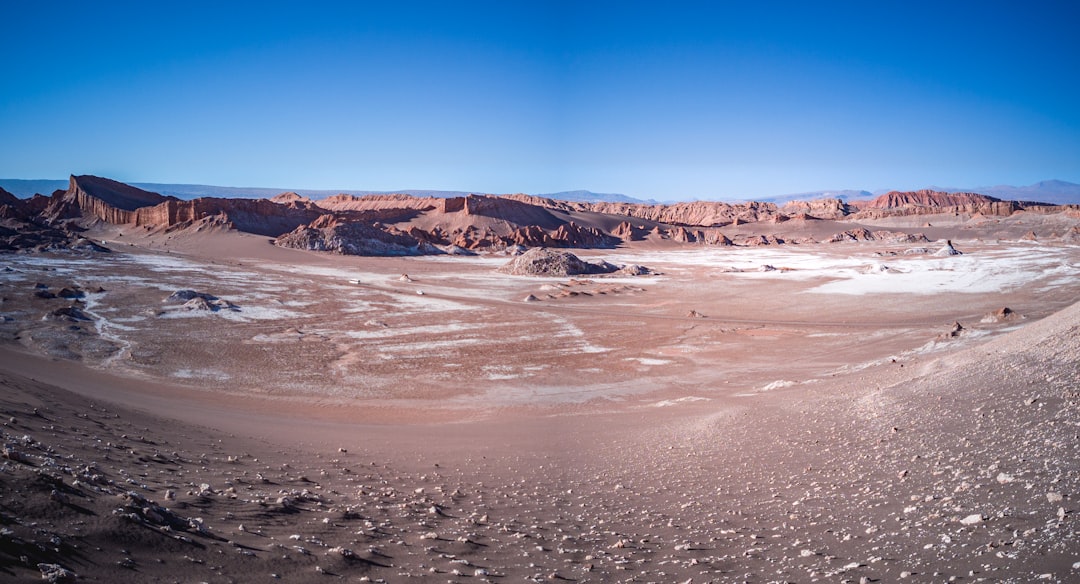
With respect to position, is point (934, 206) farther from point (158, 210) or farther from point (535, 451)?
point (535, 451)

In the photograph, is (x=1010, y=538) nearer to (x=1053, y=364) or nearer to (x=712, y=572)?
(x=712, y=572)

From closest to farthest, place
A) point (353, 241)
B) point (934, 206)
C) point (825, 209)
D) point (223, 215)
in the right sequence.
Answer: point (353, 241) < point (223, 215) < point (934, 206) < point (825, 209)

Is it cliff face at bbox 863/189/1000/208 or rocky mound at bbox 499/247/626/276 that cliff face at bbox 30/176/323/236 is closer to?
rocky mound at bbox 499/247/626/276

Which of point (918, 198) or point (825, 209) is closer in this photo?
point (825, 209)

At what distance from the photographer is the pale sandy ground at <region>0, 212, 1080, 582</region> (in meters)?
5.06

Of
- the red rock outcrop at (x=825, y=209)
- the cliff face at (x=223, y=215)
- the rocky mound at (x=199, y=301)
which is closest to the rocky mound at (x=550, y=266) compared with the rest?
the rocky mound at (x=199, y=301)

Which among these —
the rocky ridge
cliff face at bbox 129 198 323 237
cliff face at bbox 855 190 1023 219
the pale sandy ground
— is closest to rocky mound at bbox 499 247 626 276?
the rocky ridge

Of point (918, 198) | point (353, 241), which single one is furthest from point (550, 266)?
point (918, 198)

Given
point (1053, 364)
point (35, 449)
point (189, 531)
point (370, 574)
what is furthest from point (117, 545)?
point (1053, 364)

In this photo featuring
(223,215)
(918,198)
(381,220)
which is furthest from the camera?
(918,198)

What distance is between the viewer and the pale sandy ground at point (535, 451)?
506cm

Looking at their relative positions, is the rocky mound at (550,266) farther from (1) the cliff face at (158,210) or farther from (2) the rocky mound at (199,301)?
(1) the cliff face at (158,210)

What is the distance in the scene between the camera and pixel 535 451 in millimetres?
10219

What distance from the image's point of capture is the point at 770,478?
26.6 feet
